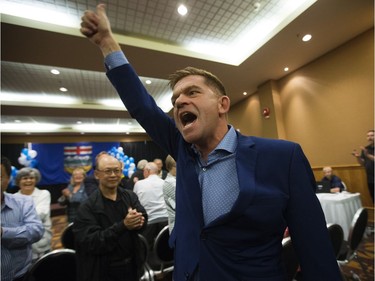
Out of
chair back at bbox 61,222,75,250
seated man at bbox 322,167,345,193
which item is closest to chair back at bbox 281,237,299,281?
chair back at bbox 61,222,75,250

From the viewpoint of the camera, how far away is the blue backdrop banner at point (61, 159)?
10.0 m

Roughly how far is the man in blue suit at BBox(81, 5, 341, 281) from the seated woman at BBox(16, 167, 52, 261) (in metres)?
2.26

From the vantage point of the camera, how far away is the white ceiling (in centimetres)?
343

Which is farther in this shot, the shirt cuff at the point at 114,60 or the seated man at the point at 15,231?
the seated man at the point at 15,231

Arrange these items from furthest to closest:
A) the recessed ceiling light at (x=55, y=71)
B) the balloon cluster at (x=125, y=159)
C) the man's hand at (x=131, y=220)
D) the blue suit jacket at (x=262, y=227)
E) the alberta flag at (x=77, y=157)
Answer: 1. the balloon cluster at (x=125, y=159)
2. the alberta flag at (x=77, y=157)
3. the recessed ceiling light at (x=55, y=71)
4. the man's hand at (x=131, y=220)
5. the blue suit jacket at (x=262, y=227)

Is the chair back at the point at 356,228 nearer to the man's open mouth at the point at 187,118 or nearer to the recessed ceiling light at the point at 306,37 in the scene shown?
the man's open mouth at the point at 187,118

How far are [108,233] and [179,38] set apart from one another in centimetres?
400

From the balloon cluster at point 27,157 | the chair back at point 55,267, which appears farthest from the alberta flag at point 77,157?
the chair back at point 55,267

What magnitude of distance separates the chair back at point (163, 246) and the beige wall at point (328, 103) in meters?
4.78

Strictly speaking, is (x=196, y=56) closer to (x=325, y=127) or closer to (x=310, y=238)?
(x=325, y=127)

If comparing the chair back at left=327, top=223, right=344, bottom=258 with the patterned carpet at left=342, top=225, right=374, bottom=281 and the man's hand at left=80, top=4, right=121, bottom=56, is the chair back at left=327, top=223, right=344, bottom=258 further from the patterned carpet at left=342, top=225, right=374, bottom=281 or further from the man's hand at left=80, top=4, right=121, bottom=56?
the man's hand at left=80, top=4, right=121, bottom=56

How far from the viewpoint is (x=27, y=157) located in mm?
9273

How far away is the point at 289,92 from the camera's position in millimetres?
6078

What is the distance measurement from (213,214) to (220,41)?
464 cm
